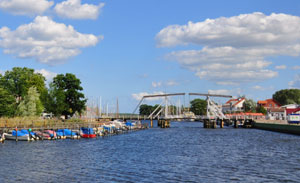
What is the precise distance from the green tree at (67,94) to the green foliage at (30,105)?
14.3 ft

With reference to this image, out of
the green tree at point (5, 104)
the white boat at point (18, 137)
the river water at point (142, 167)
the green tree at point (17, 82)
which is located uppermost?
the green tree at point (17, 82)

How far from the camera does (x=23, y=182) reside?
31.6 m

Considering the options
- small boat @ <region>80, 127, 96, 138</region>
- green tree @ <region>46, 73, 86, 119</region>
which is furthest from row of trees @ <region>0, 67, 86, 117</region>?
small boat @ <region>80, 127, 96, 138</region>

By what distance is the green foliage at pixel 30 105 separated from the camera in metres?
104

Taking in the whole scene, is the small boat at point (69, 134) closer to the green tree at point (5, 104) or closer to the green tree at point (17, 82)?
the green tree at point (5, 104)

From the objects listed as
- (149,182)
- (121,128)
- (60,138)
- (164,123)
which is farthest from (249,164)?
(164,123)

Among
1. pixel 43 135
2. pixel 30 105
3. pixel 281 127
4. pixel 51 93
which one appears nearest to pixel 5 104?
pixel 30 105

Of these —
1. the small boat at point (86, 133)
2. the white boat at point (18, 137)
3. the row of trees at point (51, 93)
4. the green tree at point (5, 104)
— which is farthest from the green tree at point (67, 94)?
the white boat at point (18, 137)

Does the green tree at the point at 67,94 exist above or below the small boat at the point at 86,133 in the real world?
above

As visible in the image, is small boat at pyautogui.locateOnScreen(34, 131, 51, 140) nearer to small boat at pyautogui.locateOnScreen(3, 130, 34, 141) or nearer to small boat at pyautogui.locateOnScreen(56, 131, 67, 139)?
small boat at pyautogui.locateOnScreen(3, 130, 34, 141)

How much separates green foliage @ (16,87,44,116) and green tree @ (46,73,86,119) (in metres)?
4.35

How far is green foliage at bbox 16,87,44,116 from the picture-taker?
104 m

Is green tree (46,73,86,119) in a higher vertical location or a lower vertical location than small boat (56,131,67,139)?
higher

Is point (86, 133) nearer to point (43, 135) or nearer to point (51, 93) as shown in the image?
point (43, 135)
